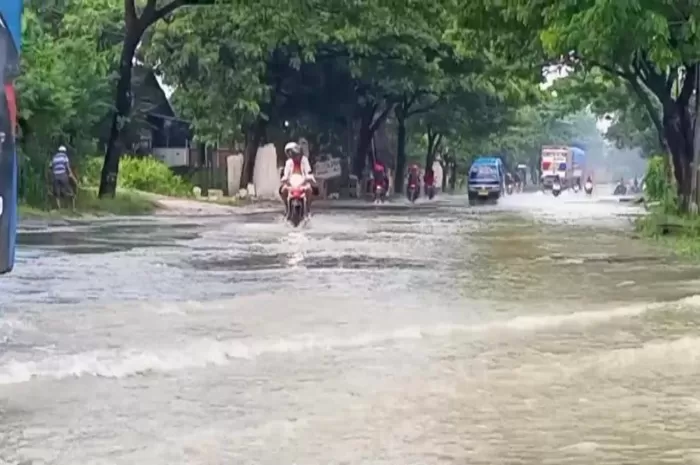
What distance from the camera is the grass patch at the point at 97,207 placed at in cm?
2695

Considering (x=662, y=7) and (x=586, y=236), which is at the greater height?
(x=662, y=7)

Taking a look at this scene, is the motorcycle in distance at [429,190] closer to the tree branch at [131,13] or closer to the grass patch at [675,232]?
the tree branch at [131,13]

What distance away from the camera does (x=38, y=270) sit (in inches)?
542

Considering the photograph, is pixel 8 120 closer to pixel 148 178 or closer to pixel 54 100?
pixel 54 100

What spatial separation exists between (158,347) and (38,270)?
582 cm

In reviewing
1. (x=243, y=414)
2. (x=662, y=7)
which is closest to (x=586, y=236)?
(x=662, y=7)

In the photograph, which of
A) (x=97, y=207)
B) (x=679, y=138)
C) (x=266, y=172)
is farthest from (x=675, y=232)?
(x=266, y=172)

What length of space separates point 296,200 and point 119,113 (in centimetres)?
898

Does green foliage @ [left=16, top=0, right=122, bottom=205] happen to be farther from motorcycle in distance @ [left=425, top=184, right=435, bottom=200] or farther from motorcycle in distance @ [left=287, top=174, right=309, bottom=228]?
motorcycle in distance @ [left=425, top=184, right=435, bottom=200]

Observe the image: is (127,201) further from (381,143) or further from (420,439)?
(381,143)

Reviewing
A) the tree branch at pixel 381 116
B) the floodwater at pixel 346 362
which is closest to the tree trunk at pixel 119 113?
the floodwater at pixel 346 362

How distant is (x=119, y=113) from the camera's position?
30.2m

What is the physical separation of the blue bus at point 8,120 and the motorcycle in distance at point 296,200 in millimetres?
13948

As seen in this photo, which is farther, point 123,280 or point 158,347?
point 123,280
